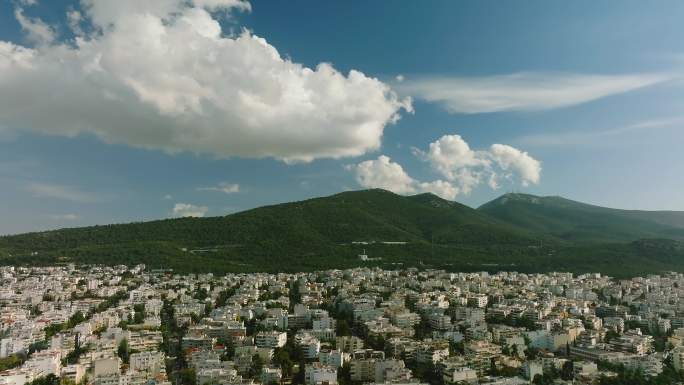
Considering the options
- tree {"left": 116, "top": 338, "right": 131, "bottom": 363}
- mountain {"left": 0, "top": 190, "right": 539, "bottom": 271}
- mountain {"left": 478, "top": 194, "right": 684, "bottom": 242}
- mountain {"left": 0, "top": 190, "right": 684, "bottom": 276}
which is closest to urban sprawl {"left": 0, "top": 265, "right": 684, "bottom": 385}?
tree {"left": 116, "top": 338, "right": 131, "bottom": 363}

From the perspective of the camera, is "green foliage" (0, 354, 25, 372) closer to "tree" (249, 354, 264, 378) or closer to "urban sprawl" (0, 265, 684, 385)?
"urban sprawl" (0, 265, 684, 385)

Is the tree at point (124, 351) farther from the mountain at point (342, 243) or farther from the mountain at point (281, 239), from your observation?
the mountain at point (281, 239)

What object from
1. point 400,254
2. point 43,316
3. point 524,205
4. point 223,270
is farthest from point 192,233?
point 524,205

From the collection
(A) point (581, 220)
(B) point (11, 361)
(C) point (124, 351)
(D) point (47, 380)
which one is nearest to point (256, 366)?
(C) point (124, 351)

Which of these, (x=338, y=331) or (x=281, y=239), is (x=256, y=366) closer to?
(x=338, y=331)

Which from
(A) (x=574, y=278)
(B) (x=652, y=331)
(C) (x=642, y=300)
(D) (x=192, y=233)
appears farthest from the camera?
(D) (x=192, y=233)

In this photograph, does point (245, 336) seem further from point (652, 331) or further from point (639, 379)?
point (652, 331)

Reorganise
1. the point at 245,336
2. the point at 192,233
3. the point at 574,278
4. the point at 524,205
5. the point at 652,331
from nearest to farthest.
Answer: the point at 245,336, the point at 652,331, the point at 574,278, the point at 192,233, the point at 524,205

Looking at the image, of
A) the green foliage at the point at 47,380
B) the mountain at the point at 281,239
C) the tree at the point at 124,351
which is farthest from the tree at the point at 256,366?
the mountain at the point at 281,239
